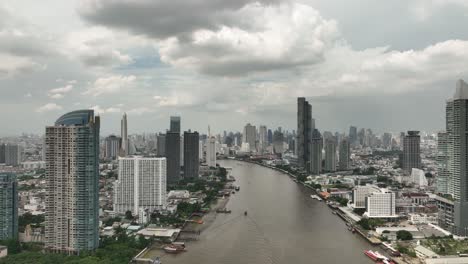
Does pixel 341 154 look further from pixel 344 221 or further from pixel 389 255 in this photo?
pixel 389 255

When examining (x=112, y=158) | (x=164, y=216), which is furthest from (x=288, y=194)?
(x=112, y=158)

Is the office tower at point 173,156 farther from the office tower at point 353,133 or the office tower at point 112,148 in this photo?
the office tower at point 353,133

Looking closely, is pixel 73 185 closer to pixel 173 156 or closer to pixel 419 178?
pixel 173 156

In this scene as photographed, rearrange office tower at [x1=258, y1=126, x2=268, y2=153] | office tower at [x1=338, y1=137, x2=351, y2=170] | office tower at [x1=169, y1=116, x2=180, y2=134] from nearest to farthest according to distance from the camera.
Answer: office tower at [x1=169, y1=116, x2=180, y2=134]
office tower at [x1=338, y1=137, x2=351, y2=170]
office tower at [x1=258, y1=126, x2=268, y2=153]

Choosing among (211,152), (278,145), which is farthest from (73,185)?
(278,145)

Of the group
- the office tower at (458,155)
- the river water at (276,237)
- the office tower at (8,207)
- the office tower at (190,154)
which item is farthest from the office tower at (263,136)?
the office tower at (8,207)

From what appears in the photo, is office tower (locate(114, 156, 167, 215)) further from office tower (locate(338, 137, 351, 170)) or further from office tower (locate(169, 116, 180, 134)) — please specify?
office tower (locate(338, 137, 351, 170))

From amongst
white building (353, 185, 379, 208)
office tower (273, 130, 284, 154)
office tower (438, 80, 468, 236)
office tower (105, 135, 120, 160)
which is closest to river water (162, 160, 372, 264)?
white building (353, 185, 379, 208)
